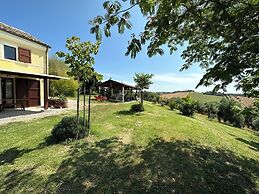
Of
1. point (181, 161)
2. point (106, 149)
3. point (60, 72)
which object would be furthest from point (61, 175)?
point (60, 72)

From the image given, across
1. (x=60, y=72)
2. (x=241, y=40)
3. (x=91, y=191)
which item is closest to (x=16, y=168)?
(x=91, y=191)

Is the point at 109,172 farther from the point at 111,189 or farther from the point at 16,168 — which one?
the point at 16,168

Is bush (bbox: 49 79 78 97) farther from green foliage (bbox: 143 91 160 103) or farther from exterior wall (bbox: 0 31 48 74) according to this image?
green foliage (bbox: 143 91 160 103)

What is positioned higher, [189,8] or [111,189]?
[189,8]

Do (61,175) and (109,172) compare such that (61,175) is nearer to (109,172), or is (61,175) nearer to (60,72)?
(109,172)

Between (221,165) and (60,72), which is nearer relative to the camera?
(221,165)

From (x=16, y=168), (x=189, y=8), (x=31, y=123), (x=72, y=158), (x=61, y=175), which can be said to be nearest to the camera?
(x=189, y=8)

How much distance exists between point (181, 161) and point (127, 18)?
4901mm

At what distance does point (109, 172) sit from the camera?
5133 millimetres

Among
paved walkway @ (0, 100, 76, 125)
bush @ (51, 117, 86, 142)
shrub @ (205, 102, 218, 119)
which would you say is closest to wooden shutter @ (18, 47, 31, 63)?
paved walkway @ (0, 100, 76, 125)

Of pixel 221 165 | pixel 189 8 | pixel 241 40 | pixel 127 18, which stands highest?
pixel 189 8

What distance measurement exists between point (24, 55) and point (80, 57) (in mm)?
12011

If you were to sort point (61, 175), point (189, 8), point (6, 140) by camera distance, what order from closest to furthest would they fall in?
point (189, 8) < point (61, 175) < point (6, 140)

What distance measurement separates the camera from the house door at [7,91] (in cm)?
1538
